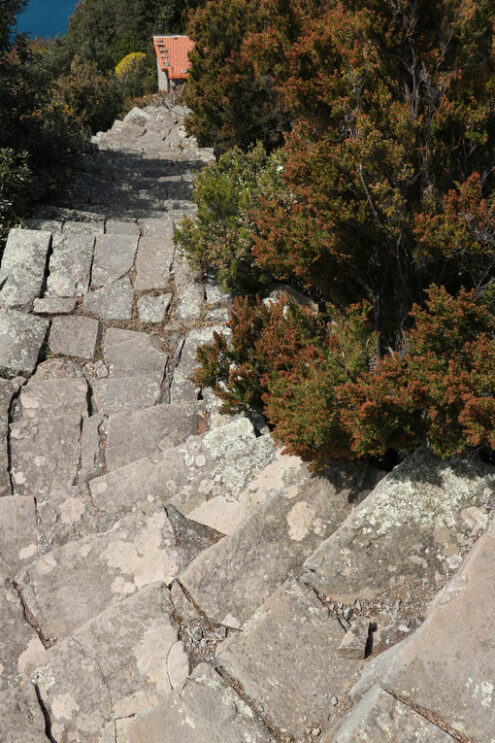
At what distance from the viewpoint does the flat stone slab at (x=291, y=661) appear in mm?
2607

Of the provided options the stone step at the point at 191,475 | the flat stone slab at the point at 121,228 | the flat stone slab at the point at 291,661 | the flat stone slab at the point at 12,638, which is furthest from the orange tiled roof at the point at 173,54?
the flat stone slab at the point at 291,661

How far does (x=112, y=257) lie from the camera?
782cm

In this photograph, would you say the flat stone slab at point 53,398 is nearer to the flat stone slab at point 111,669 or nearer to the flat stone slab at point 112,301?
the flat stone slab at point 112,301

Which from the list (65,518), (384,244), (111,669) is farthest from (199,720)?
(384,244)

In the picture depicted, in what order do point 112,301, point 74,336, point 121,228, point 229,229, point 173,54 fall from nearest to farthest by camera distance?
point 74,336 < point 229,229 < point 112,301 < point 121,228 < point 173,54

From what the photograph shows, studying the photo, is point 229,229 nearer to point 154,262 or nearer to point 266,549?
point 154,262

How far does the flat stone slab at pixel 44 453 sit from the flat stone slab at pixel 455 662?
130 inches

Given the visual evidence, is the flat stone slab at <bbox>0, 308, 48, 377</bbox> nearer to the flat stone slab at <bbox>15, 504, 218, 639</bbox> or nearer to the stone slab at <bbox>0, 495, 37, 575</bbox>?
the stone slab at <bbox>0, 495, 37, 575</bbox>

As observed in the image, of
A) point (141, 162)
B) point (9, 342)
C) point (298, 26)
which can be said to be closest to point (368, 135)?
point (298, 26)

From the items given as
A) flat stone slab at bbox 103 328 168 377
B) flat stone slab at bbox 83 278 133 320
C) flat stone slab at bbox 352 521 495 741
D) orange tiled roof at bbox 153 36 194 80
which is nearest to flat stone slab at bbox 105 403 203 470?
flat stone slab at bbox 103 328 168 377

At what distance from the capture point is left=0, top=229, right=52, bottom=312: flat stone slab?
7109 mm

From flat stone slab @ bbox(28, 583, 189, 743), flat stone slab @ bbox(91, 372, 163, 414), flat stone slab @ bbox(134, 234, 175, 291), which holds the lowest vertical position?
flat stone slab @ bbox(91, 372, 163, 414)

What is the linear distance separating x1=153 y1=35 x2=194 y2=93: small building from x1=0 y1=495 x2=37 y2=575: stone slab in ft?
74.0

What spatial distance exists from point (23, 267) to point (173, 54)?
2222 cm
